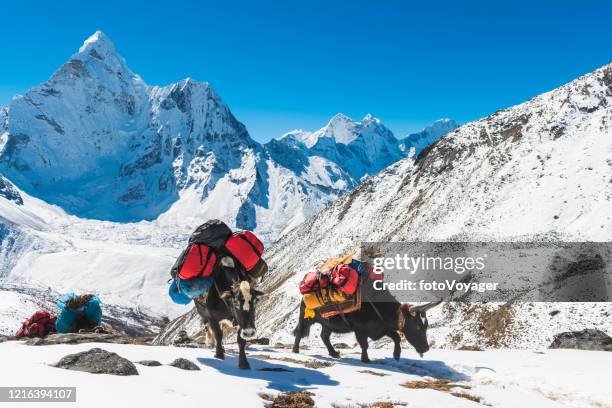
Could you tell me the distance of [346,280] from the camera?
46.6ft

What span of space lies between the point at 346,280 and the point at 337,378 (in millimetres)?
3093

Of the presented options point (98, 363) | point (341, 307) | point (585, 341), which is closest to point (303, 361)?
point (341, 307)

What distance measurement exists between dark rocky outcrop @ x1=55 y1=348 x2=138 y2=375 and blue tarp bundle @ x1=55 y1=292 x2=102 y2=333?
23.8ft

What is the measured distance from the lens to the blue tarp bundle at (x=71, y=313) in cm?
1624

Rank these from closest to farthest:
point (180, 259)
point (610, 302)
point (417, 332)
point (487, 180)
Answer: point (180, 259), point (417, 332), point (610, 302), point (487, 180)

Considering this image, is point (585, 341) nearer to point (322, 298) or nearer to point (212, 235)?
point (322, 298)

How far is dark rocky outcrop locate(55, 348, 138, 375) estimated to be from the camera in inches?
361

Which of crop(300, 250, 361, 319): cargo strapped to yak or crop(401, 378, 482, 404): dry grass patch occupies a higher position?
crop(300, 250, 361, 319): cargo strapped to yak

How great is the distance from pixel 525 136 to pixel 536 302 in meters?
43.1

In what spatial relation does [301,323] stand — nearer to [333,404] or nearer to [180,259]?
[180,259]

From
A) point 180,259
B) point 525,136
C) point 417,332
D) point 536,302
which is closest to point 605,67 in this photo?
point 525,136

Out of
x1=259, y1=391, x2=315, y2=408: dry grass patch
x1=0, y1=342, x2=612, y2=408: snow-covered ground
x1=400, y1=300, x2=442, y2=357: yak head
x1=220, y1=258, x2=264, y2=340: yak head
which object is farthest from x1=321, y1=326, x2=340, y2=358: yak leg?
x1=259, y1=391, x2=315, y2=408: dry grass patch

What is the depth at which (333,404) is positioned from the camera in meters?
9.54

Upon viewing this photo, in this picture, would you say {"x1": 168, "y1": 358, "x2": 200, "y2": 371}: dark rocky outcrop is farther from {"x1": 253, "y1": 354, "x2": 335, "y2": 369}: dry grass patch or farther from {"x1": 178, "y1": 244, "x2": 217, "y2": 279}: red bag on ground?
{"x1": 253, "y1": 354, "x2": 335, "y2": 369}: dry grass patch
